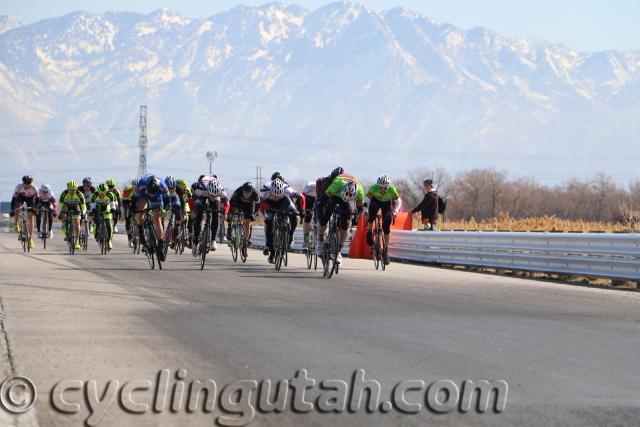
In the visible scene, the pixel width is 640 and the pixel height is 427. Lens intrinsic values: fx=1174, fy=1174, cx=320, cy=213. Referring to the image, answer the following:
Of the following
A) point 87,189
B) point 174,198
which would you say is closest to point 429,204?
point 174,198

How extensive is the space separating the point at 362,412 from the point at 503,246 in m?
15.5

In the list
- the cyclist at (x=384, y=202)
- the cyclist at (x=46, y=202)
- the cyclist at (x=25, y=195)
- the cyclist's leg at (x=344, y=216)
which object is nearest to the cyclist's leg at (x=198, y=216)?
the cyclist at (x=384, y=202)

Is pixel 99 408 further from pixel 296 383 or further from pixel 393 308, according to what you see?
pixel 393 308

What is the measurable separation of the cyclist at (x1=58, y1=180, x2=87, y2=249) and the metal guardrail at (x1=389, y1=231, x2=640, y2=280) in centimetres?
772

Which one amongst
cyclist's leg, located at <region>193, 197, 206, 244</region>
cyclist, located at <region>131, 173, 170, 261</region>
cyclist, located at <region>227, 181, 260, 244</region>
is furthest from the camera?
cyclist, located at <region>227, 181, 260, 244</region>

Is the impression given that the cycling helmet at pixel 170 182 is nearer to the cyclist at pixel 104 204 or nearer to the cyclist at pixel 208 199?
the cyclist at pixel 208 199

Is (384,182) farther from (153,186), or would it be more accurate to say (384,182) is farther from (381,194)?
(153,186)

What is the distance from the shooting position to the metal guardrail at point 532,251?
1816 cm

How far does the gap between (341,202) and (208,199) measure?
10.8ft

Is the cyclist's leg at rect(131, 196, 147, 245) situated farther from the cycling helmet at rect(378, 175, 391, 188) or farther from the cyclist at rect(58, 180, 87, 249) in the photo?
the cyclist at rect(58, 180, 87, 249)

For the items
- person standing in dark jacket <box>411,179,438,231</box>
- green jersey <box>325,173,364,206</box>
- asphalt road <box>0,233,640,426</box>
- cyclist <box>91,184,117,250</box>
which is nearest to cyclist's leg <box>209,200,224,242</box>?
green jersey <box>325,173,364,206</box>

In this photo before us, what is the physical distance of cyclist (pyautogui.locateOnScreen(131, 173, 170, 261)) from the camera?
20.2 meters

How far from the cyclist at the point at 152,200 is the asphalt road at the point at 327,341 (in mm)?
3204

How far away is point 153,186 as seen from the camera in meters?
20.2
